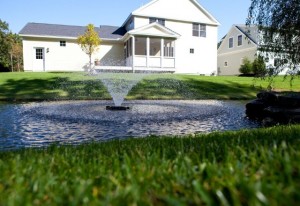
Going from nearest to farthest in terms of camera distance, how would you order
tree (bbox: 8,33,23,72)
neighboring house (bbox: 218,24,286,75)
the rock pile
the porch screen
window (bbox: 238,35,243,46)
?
the rock pile → the porch screen → neighboring house (bbox: 218,24,286,75) → window (bbox: 238,35,243,46) → tree (bbox: 8,33,23,72)

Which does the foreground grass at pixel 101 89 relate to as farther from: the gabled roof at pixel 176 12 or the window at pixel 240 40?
the window at pixel 240 40

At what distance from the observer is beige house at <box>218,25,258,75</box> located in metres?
40.3

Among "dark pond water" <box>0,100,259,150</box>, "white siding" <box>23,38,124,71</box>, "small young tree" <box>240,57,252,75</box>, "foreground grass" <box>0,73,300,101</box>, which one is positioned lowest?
"dark pond water" <box>0,100,259,150</box>

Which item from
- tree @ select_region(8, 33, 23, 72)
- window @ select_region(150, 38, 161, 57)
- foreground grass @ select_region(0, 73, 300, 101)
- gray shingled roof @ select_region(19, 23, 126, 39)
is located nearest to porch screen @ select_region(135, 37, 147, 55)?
window @ select_region(150, 38, 161, 57)

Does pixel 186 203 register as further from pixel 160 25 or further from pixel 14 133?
pixel 160 25

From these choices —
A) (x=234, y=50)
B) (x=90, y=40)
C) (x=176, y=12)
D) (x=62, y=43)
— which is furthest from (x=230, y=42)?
(x=62, y=43)

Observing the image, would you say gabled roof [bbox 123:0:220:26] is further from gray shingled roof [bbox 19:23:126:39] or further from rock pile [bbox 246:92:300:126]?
rock pile [bbox 246:92:300:126]

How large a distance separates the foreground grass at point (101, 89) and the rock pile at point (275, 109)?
6.80m

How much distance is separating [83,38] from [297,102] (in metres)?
24.3

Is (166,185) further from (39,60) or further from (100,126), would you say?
(39,60)

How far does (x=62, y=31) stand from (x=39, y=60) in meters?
4.16

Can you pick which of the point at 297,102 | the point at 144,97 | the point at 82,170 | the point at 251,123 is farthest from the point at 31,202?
the point at 144,97

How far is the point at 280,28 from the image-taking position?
1071cm

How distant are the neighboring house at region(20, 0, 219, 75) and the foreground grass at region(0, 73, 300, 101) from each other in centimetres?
800
